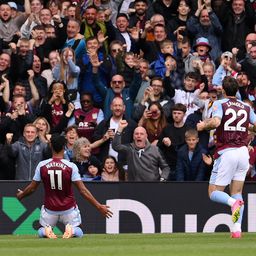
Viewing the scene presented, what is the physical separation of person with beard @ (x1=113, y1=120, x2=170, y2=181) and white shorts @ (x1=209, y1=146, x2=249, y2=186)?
4306mm

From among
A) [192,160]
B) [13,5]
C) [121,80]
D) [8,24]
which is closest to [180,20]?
[121,80]

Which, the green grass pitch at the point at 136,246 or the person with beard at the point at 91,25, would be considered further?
the person with beard at the point at 91,25

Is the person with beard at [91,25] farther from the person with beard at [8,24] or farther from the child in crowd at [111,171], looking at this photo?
the child in crowd at [111,171]

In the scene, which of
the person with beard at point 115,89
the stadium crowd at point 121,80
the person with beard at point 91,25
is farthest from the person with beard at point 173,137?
the person with beard at point 91,25

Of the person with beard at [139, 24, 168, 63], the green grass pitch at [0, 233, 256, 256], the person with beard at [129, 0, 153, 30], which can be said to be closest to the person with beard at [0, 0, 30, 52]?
the person with beard at [129, 0, 153, 30]

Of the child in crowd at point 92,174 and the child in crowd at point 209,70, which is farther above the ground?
the child in crowd at point 209,70

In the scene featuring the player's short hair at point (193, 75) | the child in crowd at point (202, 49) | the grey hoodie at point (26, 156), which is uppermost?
the child in crowd at point (202, 49)

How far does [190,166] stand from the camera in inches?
824

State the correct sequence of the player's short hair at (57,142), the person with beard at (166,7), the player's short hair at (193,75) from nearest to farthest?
the player's short hair at (57,142) < the player's short hair at (193,75) < the person with beard at (166,7)

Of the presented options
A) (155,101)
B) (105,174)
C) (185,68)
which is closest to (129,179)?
(105,174)

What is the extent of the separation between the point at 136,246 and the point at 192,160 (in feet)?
20.9

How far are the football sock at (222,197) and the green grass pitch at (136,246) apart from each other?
49 cm

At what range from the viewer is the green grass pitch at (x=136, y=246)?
13469mm

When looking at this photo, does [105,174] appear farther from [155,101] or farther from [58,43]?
[58,43]
